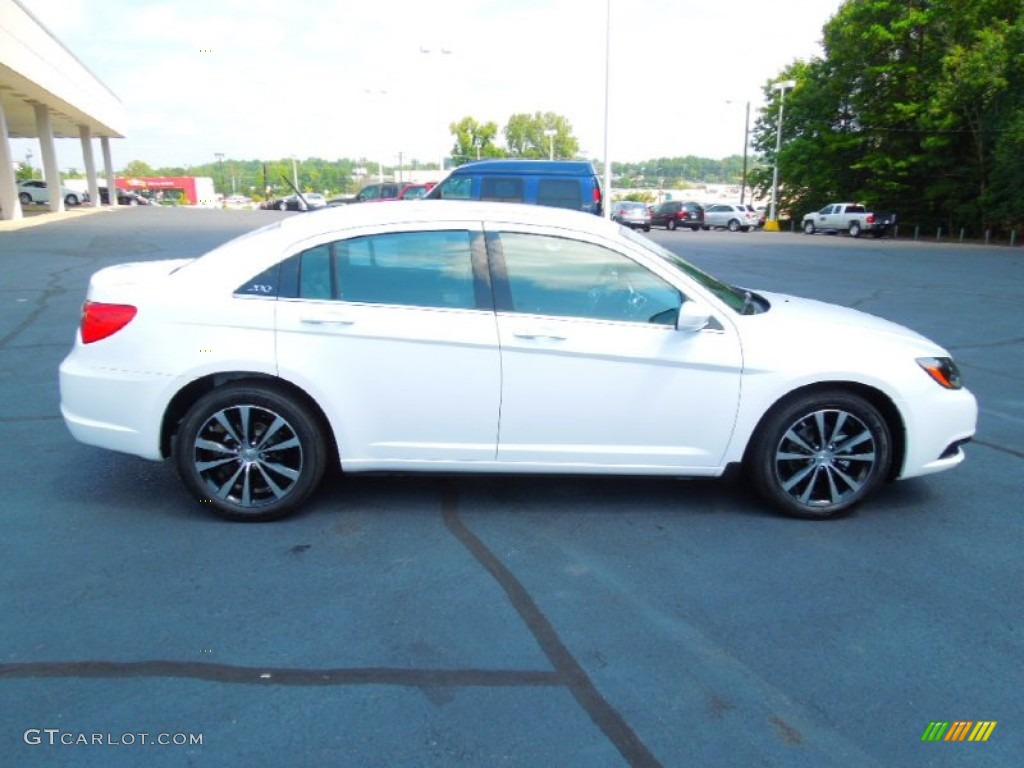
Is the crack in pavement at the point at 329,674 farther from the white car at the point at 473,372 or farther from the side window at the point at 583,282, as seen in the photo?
the side window at the point at 583,282

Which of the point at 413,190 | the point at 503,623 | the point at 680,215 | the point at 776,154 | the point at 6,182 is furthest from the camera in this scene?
the point at 776,154

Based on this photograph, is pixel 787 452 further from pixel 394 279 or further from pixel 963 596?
pixel 394 279

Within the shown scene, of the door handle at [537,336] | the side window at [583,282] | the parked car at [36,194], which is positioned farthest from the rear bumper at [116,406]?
the parked car at [36,194]

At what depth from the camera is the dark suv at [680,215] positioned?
142 feet

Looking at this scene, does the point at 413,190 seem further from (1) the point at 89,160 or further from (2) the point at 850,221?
(1) the point at 89,160

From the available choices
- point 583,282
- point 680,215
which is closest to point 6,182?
point 680,215

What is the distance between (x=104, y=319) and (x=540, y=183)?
1071 centimetres

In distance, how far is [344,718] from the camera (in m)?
2.54

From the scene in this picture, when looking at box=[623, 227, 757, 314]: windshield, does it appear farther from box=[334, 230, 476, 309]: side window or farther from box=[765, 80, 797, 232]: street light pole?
box=[765, 80, 797, 232]: street light pole

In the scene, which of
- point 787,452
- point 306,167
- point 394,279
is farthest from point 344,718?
point 306,167

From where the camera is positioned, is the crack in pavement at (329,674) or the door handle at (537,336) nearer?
the crack in pavement at (329,674)

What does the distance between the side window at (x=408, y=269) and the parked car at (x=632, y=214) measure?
34229mm

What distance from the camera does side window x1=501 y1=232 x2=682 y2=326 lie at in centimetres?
401

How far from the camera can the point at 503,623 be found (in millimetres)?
3111
